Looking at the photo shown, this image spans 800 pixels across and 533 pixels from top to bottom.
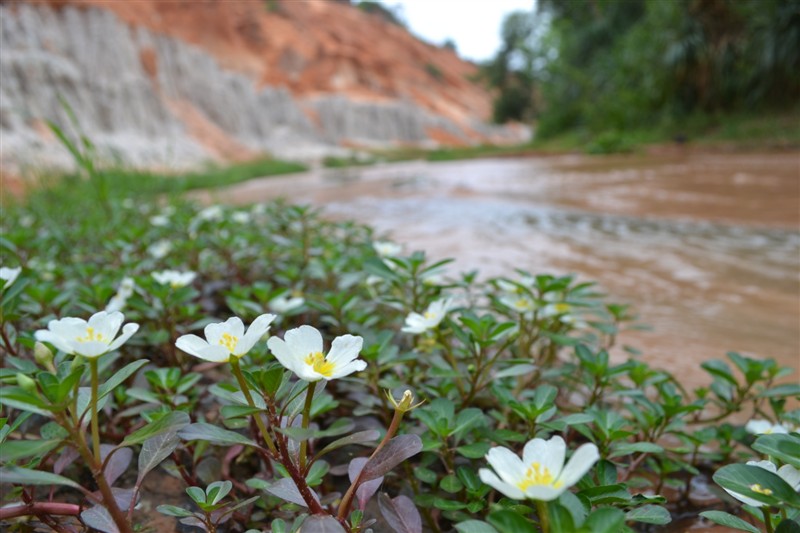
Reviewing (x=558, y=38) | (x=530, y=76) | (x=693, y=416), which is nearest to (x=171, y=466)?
(x=693, y=416)

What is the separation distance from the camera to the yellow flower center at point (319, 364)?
2.16ft

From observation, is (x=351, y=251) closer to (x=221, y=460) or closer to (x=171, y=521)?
(x=221, y=460)

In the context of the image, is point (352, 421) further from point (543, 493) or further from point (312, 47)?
point (312, 47)

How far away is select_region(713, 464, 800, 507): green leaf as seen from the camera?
1.86 feet

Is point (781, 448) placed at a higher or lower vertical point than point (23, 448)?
lower

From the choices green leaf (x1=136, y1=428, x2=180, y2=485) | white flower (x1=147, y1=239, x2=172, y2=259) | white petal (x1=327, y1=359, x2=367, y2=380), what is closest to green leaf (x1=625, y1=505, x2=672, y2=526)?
white petal (x1=327, y1=359, x2=367, y2=380)

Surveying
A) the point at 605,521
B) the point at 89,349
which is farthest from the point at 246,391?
the point at 605,521

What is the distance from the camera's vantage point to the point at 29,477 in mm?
529

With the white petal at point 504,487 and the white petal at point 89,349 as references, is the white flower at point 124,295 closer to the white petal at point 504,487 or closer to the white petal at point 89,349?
the white petal at point 89,349

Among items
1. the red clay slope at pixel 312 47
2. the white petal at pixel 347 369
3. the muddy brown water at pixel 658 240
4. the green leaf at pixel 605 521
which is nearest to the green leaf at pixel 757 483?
the green leaf at pixel 605 521

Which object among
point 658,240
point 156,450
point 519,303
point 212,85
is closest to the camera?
point 156,450

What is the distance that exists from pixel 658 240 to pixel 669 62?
1226 cm

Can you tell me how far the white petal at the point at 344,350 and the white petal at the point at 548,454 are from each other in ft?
0.78

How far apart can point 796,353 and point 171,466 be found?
1.85 metres
